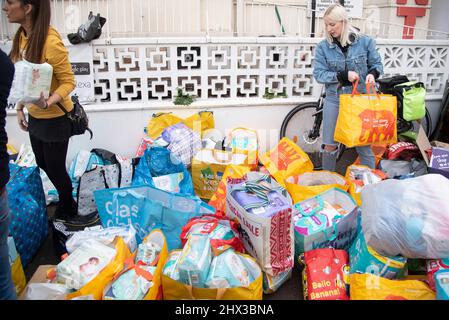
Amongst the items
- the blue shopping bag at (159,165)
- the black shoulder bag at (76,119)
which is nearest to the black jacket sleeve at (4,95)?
the black shoulder bag at (76,119)

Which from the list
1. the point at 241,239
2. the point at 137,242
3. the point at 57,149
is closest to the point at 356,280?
the point at 241,239

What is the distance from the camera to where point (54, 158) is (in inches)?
115

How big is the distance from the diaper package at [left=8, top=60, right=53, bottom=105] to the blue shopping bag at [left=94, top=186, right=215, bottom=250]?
785 mm

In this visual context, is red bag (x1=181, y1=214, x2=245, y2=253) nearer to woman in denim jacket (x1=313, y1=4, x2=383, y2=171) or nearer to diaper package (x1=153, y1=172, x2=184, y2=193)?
diaper package (x1=153, y1=172, x2=184, y2=193)

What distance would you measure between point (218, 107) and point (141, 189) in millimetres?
2205

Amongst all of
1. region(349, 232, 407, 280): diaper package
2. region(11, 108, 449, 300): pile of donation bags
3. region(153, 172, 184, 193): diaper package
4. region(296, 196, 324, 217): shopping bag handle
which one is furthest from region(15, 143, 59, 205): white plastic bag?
region(349, 232, 407, 280): diaper package

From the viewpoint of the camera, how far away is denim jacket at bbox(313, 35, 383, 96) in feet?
11.3

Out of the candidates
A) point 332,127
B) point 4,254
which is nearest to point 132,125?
point 332,127

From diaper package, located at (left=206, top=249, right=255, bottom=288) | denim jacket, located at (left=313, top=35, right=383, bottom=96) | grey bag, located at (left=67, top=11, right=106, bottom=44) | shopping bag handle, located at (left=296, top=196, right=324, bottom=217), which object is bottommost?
diaper package, located at (left=206, top=249, right=255, bottom=288)

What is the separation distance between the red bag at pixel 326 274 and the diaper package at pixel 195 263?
0.68 metres

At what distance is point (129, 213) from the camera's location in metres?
2.79

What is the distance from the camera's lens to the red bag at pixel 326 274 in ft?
7.63

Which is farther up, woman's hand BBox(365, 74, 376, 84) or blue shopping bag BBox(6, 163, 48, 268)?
woman's hand BBox(365, 74, 376, 84)

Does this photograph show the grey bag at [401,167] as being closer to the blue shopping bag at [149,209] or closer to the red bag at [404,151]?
the red bag at [404,151]
